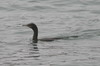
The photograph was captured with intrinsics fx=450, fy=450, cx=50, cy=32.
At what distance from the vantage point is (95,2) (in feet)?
76.2

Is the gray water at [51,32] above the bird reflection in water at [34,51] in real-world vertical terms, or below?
above

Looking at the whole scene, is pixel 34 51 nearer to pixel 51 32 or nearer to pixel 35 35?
pixel 35 35

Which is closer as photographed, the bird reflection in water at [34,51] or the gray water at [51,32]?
the gray water at [51,32]

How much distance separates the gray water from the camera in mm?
13891

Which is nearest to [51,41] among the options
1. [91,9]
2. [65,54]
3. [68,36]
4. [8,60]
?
[68,36]

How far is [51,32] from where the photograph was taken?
1792 cm

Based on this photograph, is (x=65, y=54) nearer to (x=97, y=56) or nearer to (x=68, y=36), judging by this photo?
(x=97, y=56)

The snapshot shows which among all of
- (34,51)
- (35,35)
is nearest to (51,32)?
(35,35)

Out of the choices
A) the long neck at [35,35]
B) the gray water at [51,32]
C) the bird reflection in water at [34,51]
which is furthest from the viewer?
the long neck at [35,35]

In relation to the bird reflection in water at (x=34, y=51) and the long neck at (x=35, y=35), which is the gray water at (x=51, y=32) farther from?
the long neck at (x=35, y=35)

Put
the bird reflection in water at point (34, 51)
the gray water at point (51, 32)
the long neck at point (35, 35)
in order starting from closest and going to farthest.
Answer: the gray water at point (51, 32)
the bird reflection in water at point (34, 51)
the long neck at point (35, 35)

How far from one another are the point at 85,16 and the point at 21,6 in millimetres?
3481

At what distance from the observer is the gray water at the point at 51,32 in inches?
547

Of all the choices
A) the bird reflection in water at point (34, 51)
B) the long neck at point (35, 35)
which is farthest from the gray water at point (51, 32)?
the long neck at point (35, 35)
